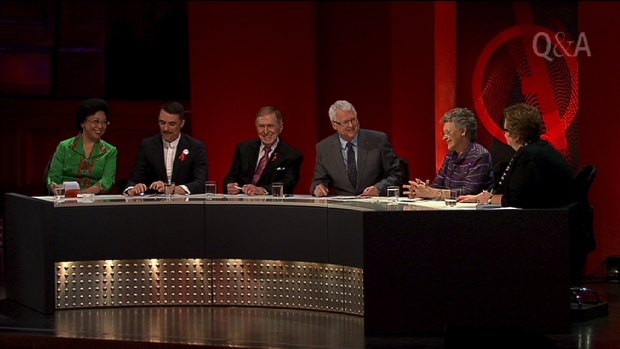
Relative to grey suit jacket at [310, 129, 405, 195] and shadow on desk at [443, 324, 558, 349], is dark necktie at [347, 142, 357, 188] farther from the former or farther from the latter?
shadow on desk at [443, 324, 558, 349]

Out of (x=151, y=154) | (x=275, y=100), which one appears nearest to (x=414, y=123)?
(x=275, y=100)

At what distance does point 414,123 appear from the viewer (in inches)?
328

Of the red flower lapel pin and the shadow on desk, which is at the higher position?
the red flower lapel pin

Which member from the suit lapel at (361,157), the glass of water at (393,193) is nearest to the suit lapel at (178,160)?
the suit lapel at (361,157)

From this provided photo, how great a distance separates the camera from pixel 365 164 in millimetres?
6738

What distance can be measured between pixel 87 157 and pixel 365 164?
171 cm

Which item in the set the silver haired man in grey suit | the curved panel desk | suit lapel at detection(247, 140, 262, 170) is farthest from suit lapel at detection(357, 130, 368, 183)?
suit lapel at detection(247, 140, 262, 170)

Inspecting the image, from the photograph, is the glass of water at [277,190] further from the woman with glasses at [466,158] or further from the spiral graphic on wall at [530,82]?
the spiral graphic on wall at [530,82]

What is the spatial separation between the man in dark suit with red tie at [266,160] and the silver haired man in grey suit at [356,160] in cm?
23

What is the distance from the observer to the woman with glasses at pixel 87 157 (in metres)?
6.79

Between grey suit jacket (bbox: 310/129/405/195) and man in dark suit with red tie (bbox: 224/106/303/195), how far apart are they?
0.23 m

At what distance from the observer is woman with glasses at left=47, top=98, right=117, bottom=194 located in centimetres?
679

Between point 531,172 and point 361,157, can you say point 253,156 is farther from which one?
point 531,172

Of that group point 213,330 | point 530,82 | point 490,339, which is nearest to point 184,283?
point 213,330
